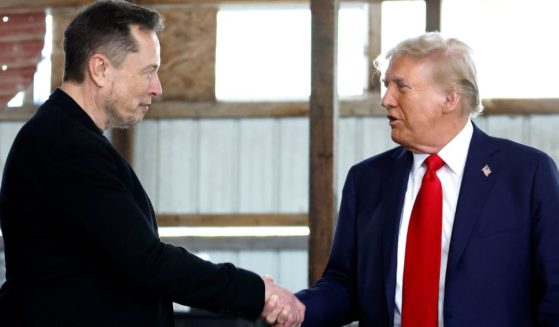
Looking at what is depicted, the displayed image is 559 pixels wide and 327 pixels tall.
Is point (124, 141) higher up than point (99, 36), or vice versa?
point (99, 36)

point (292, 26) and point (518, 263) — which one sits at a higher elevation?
point (292, 26)

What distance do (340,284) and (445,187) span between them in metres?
0.47

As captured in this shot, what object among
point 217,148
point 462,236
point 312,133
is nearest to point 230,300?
point 462,236

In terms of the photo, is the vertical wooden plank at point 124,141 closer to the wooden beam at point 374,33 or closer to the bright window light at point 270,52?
the bright window light at point 270,52

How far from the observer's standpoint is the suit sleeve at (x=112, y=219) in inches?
113

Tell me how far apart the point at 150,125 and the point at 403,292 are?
7.20 metres

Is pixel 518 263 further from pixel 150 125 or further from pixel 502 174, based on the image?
pixel 150 125

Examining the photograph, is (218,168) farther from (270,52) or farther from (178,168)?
(270,52)

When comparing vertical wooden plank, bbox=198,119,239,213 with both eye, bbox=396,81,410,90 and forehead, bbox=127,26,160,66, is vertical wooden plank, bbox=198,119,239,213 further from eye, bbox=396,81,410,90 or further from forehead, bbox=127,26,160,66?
forehead, bbox=127,26,160,66

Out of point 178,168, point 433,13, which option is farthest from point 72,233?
point 178,168

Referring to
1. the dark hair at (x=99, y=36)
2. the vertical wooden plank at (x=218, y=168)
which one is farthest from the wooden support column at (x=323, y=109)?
the dark hair at (x=99, y=36)

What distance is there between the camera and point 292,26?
10.3 metres

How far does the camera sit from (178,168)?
10328mm

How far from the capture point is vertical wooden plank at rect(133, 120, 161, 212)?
10.2 metres
